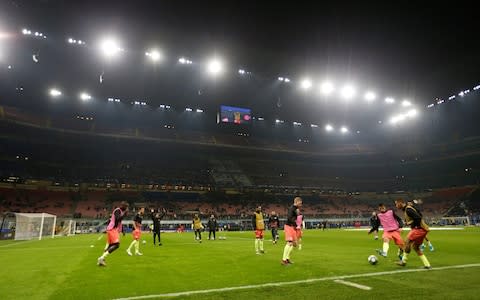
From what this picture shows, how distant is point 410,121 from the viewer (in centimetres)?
6219

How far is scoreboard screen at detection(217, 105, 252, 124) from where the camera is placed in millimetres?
44375

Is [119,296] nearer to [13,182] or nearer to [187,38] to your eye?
[187,38]

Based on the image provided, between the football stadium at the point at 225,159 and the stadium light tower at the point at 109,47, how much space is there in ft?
0.77

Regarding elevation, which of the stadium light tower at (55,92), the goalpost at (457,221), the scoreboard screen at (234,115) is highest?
the stadium light tower at (55,92)

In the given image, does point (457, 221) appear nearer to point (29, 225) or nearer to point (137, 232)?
point (137, 232)

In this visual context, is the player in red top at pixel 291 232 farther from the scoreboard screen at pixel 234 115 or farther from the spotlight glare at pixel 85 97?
the spotlight glare at pixel 85 97

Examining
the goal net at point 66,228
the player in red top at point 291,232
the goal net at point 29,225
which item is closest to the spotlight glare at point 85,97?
the goal net at point 66,228

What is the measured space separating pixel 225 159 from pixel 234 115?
26253 millimetres

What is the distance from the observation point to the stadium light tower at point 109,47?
25819 mm

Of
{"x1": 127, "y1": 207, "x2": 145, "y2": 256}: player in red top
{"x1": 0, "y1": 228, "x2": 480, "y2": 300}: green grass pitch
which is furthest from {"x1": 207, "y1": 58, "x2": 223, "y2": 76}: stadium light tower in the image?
{"x1": 0, "y1": 228, "x2": 480, "y2": 300}: green grass pitch

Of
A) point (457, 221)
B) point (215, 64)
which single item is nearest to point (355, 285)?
point (215, 64)

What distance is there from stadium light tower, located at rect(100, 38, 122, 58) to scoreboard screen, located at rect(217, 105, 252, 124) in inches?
688

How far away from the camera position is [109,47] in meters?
27.4

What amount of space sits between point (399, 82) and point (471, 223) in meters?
29.5
